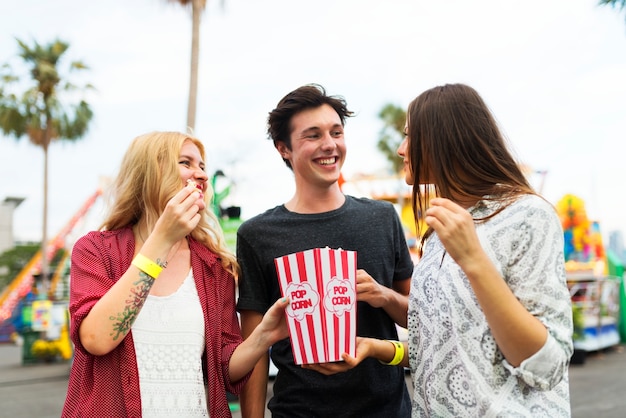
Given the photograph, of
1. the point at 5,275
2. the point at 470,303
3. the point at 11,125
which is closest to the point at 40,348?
the point at 11,125

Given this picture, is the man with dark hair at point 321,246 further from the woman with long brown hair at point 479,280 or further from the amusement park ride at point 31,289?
the amusement park ride at point 31,289

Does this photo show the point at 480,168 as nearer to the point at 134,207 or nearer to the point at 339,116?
the point at 339,116

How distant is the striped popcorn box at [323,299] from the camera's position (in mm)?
1972

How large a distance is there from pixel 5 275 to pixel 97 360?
3424 cm

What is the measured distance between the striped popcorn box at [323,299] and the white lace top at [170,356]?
0.45m

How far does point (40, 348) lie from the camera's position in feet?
52.7

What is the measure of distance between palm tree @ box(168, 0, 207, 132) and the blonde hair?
8363 mm

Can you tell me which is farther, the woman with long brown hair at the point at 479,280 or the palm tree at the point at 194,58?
the palm tree at the point at 194,58

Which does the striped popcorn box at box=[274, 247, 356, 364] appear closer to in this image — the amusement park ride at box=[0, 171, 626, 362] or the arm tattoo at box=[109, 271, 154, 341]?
the arm tattoo at box=[109, 271, 154, 341]

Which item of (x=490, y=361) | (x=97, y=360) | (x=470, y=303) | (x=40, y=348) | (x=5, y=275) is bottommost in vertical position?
(x=5, y=275)

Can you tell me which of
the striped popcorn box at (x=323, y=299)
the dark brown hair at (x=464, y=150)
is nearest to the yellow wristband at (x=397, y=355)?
the striped popcorn box at (x=323, y=299)

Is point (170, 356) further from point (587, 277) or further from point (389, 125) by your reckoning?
point (389, 125)

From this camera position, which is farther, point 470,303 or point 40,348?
point 40,348

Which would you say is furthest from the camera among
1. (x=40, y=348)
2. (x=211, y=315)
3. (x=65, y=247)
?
(x=65, y=247)
